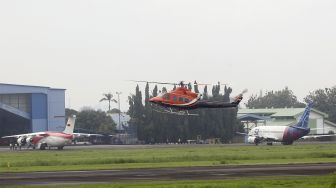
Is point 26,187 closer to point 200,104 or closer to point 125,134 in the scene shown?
point 200,104

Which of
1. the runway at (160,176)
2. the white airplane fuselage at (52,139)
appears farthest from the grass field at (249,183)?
the white airplane fuselage at (52,139)

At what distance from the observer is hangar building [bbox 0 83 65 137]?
155250mm

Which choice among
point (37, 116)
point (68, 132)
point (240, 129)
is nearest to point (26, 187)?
point (68, 132)

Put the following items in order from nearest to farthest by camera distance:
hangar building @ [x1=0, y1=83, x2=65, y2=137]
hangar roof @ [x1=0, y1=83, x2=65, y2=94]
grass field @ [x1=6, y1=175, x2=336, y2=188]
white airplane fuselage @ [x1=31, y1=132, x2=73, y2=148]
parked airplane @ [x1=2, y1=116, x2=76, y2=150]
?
grass field @ [x1=6, y1=175, x2=336, y2=188]
white airplane fuselage @ [x1=31, y1=132, x2=73, y2=148]
parked airplane @ [x1=2, y1=116, x2=76, y2=150]
hangar roof @ [x1=0, y1=83, x2=65, y2=94]
hangar building @ [x1=0, y1=83, x2=65, y2=137]

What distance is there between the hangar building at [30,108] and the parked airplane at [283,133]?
43493 mm

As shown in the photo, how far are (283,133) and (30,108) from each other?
173 ft

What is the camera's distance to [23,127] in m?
163

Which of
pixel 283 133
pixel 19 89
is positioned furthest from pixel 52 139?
pixel 283 133

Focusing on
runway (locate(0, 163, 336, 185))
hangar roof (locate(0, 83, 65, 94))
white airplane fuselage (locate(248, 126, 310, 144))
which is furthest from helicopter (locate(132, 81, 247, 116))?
hangar roof (locate(0, 83, 65, 94))

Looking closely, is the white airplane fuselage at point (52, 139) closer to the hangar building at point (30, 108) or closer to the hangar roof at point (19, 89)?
the hangar building at point (30, 108)

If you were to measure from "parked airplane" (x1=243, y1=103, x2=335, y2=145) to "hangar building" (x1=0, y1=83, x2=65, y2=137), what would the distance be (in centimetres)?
4349

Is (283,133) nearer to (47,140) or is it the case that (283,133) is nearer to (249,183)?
(47,140)

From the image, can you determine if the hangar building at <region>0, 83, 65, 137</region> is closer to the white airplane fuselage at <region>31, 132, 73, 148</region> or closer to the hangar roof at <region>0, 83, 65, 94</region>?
Result: the hangar roof at <region>0, 83, 65, 94</region>

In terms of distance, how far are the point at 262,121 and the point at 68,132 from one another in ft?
211
